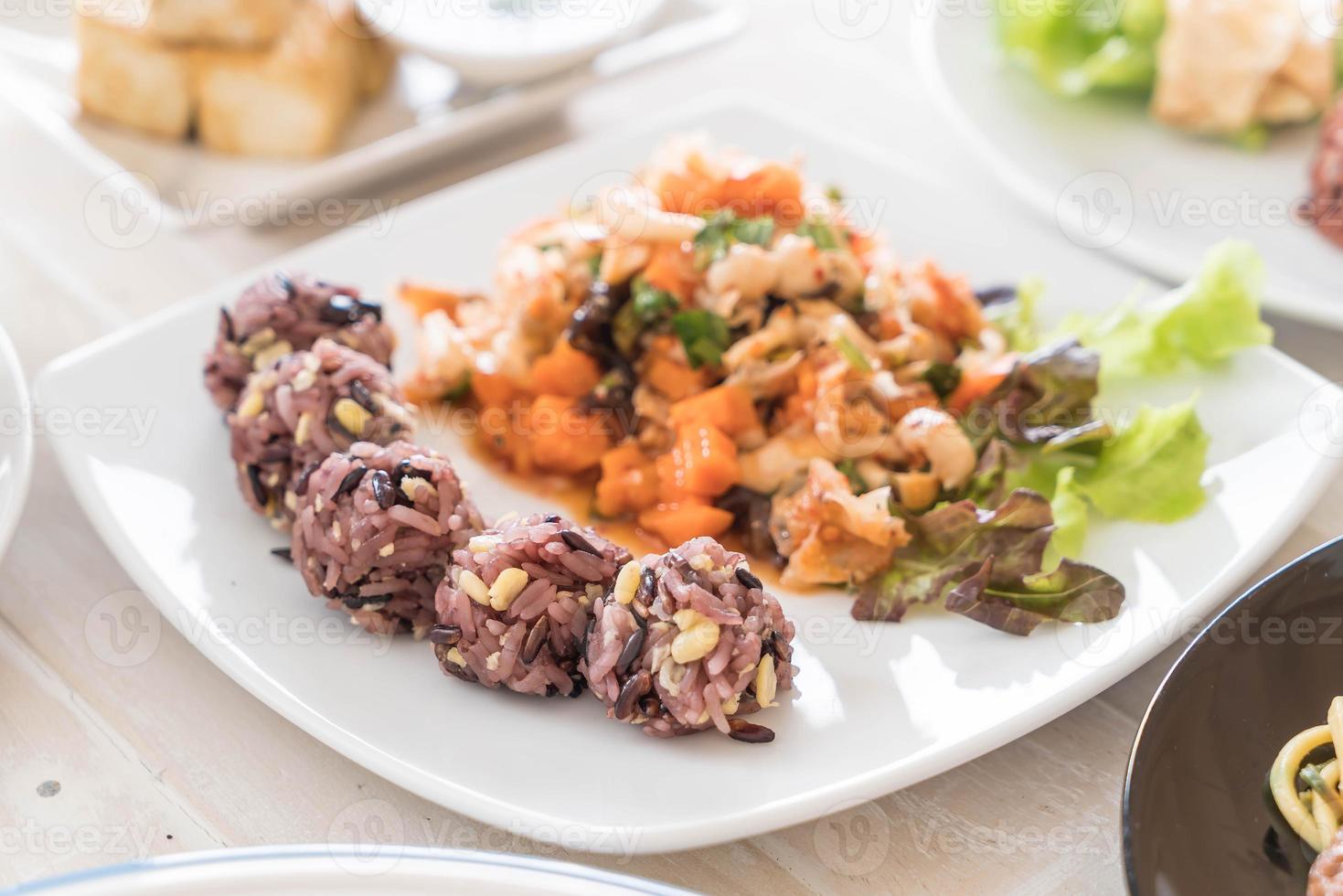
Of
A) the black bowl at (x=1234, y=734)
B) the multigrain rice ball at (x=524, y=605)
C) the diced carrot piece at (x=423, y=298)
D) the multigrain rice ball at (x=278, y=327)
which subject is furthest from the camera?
the diced carrot piece at (x=423, y=298)

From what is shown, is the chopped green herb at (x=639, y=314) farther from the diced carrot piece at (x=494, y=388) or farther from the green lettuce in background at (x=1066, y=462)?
the green lettuce in background at (x=1066, y=462)

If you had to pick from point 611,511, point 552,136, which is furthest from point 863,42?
point 611,511

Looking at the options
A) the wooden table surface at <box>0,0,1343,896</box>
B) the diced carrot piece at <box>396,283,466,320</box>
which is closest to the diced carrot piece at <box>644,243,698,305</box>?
the diced carrot piece at <box>396,283,466,320</box>

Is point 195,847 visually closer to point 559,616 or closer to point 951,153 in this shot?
point 559,616

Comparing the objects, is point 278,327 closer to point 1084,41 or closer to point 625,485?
point 625,485

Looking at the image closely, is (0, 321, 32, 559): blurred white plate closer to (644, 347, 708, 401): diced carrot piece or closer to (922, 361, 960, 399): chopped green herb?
(644, 347, 708, 401): diced carrot piece

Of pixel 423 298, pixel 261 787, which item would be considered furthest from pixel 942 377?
pixel 261 787

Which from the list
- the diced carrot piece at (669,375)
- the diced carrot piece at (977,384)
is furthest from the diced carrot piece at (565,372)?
the diced carrot piece at (977,384)
